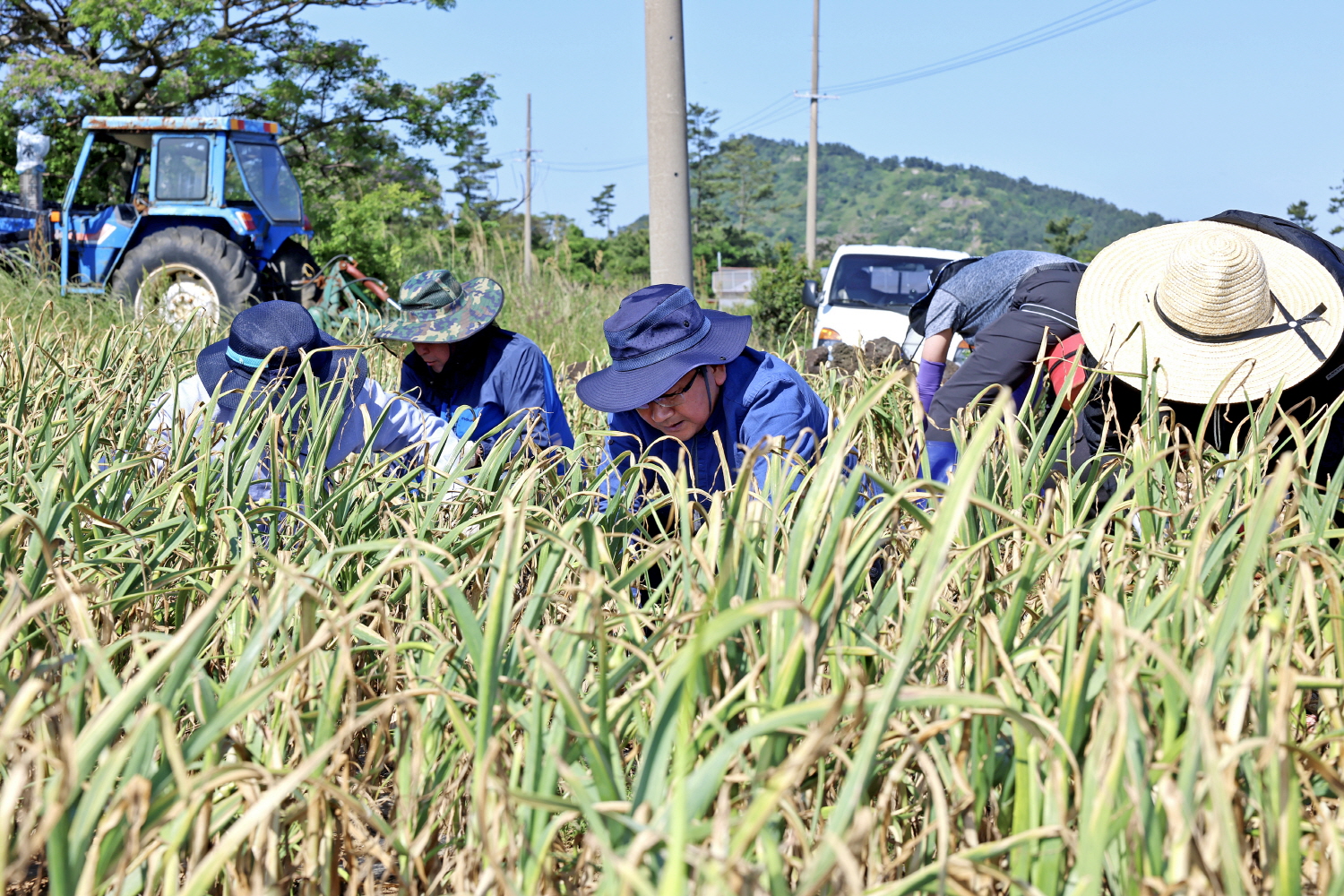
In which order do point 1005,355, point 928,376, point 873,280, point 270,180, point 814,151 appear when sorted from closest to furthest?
point 1005,355, point 928,376, point 873,280, point 270,180, point 814,151

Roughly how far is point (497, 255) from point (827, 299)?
277 centimetres

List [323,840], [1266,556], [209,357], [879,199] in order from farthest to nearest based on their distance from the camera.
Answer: [879,199]
[209,357]
[1266,556]
[323,840]

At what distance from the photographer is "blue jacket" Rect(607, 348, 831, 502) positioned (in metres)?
2.13

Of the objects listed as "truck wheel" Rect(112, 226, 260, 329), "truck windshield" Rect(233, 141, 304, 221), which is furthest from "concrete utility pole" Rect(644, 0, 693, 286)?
"truck windshield" Rect(233, 141, 304, 221)

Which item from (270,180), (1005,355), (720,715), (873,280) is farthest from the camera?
(270,180)

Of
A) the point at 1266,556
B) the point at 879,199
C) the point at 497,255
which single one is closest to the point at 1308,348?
the point at 1266,556

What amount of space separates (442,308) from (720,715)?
2.41 meters

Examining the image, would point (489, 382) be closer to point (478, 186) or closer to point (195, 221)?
point (195, 221)

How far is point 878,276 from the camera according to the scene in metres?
8.38

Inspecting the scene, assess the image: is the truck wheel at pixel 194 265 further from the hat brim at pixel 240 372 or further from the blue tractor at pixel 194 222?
the hat brim at pixel 240 372

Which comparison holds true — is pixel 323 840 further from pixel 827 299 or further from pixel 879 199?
pixel 879 199

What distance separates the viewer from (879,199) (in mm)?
125438

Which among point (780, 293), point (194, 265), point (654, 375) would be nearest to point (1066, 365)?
point (654, 375)

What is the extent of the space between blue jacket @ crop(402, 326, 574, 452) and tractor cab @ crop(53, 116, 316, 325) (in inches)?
208
